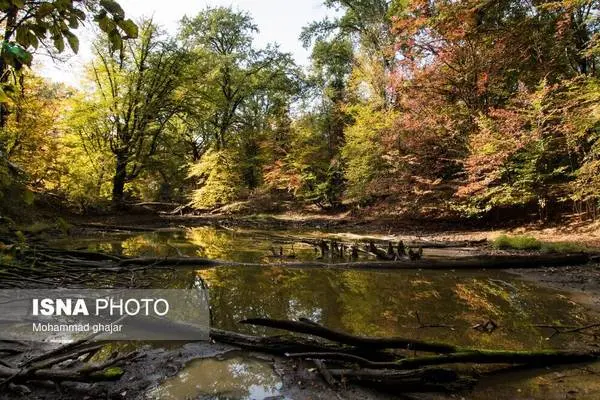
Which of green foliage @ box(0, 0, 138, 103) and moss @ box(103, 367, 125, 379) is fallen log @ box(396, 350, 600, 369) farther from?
green foliage @ box(0, 0, 138, 103)

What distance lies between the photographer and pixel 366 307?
6.66m

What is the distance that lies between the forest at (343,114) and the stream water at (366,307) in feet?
9.23

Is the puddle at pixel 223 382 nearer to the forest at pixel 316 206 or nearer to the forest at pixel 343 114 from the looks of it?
the forest at pixel 316 206

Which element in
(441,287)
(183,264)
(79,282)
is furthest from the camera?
(183,264)

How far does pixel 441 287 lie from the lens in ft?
26.9

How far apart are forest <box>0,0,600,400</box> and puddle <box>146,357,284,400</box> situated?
0.02 m

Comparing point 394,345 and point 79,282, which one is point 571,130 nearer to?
point 394,345

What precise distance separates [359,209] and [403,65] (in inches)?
326

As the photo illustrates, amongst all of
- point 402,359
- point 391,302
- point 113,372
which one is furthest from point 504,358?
point 113,372

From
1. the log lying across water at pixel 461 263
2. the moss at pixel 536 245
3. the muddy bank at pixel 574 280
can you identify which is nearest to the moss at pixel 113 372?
the log lying across water at pixel 461 263

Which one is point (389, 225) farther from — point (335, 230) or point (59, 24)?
point (59, 24)

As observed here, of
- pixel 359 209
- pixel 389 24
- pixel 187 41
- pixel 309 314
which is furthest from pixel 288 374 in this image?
pixel 187 41

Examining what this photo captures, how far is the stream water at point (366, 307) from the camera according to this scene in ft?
12.8

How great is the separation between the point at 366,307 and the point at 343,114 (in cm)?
2361
